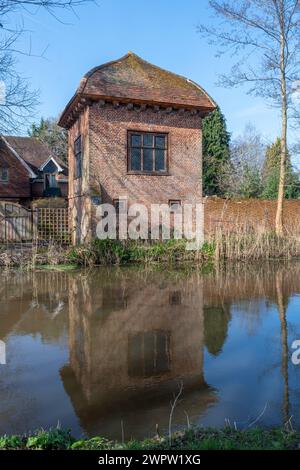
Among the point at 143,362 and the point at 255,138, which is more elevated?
the point at 255,138

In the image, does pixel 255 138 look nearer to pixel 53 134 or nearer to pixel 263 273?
pixel 53 134

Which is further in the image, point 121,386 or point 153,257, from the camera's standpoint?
point 153,257

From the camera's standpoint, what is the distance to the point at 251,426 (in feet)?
12.1

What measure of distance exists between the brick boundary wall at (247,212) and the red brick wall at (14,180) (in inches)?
758

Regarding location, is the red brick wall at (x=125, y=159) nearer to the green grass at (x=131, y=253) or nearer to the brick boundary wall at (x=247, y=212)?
the brick boundary wall at (x=247, y=212)

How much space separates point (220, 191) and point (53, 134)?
2346 cm

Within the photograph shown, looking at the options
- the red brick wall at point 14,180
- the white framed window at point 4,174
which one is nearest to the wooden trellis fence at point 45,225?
the red brick wall at point 14,180

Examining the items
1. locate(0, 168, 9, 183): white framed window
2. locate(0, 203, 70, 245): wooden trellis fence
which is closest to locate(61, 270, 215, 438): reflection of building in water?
locate(0, 203, 70, 245): wooden trellis fence

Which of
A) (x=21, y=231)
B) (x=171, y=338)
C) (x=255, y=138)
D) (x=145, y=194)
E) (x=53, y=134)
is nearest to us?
(x=171, y=338)

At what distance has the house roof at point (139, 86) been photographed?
17.8m

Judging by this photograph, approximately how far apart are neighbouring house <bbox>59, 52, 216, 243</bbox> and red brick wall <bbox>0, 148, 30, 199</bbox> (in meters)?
16.0

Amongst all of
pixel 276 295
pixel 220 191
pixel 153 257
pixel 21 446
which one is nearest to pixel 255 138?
pixel 220 191

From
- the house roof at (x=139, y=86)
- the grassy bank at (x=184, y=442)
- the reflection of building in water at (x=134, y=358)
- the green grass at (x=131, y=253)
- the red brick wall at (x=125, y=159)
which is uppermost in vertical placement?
the house roof at (x=139, y=86)

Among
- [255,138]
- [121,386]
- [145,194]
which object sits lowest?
[121,386]
